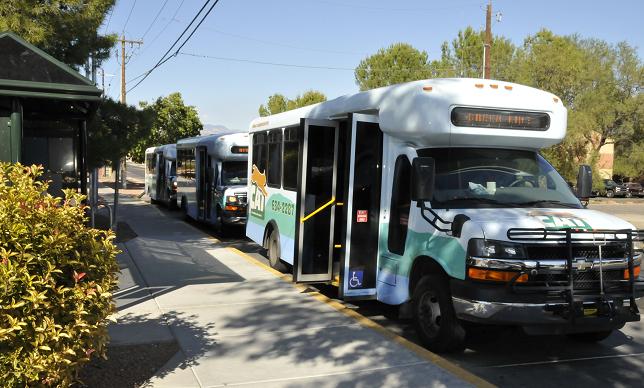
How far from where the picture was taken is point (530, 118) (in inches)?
252

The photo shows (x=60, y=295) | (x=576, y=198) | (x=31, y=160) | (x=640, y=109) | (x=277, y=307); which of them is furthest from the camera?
(x=640, y=109)

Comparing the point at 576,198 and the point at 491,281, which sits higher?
the point at 576,198

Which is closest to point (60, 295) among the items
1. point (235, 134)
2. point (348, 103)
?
point (348, 103)

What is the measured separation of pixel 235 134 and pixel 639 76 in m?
36.9

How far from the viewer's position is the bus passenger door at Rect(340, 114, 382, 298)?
6.92m

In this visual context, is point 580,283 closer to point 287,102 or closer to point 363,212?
point 363,212

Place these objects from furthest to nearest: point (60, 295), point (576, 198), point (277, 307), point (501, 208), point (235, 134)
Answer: point (235, 134) → point (277, 307) → point (576, 198) → point (501, 208) → point (60, 295)

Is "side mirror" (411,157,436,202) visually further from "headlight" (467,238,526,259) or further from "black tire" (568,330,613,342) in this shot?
"black tire" (568,330,613,342)

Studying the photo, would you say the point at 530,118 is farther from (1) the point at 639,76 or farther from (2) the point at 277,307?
(1) the point at 639,76

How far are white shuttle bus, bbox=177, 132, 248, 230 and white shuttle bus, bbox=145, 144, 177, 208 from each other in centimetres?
426

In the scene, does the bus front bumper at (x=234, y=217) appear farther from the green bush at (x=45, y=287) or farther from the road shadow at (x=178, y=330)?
the green bush at (x=45, y=287)

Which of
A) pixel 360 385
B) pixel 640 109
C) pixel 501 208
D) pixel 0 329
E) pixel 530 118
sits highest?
pixel 640 109

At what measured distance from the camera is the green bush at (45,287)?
333 cm

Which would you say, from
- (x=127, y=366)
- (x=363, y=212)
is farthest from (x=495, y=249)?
(x=127, y=366)
